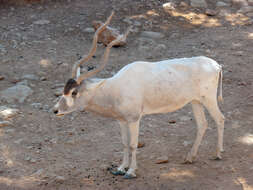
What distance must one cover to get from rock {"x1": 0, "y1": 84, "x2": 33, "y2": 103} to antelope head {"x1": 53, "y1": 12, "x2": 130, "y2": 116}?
3.68 meters

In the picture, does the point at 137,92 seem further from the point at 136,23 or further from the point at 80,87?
the point at 136,23

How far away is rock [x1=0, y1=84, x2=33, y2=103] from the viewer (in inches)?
383

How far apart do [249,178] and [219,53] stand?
6523 millimetres

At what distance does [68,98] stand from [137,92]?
1.15 meters

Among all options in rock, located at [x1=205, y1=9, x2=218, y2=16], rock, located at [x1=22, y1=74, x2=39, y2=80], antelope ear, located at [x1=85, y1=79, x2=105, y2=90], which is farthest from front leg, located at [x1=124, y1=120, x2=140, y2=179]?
rock, located at [x1=205, y1=9, x2=218, y2=16]

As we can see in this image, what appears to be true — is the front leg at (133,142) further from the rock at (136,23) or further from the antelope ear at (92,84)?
the rock at (136,23)

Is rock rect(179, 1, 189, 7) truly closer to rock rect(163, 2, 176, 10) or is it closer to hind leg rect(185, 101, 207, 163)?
rock rect(163, 2, 176, 10)

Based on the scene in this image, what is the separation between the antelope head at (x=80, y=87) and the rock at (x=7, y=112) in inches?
116

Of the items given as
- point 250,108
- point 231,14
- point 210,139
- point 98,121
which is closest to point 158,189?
point 210,139

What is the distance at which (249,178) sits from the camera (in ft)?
22.1

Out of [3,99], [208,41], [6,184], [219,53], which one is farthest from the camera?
[208,41]

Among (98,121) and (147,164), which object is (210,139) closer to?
(147,164)

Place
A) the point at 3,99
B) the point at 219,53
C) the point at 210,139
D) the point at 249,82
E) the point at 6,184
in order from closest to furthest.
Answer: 1. the point at 6,184
2. the point at 210,139
3. the point at 3,99
4. the point at 249,82
5. the point at 219,53

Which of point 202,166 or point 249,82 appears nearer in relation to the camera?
point 202,166
